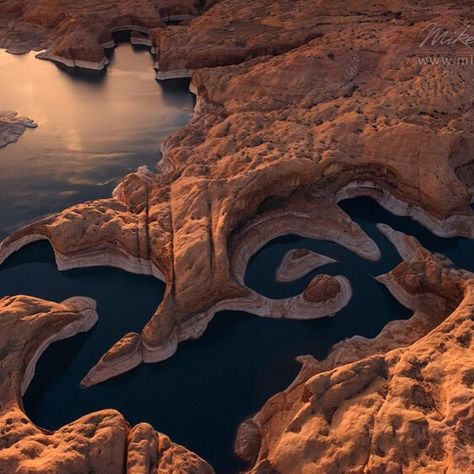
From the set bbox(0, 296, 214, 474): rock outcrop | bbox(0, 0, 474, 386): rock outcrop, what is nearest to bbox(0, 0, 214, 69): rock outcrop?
bbox(0, 0, 474, 386): rock outcrop

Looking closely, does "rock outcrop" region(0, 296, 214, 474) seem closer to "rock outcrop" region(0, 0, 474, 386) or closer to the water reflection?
"rock outcrop" region(0, 0, 474, 386)

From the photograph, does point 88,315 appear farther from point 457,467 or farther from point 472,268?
point 472,268

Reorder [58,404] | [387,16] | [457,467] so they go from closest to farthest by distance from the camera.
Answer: [457,467] < [58,404] < [387,16]

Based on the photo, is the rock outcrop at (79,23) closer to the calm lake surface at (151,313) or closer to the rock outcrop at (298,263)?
the calm lake surface at (151,313)

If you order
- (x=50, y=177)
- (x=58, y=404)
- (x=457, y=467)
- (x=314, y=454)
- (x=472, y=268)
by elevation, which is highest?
(x=50, y=177)

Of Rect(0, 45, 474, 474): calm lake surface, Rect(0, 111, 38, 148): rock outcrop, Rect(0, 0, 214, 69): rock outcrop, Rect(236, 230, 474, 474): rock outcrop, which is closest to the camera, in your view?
Rect(236, 230, 474, 474): rock outcrop

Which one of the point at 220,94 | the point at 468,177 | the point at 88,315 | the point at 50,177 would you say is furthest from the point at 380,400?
the point at 220,94
